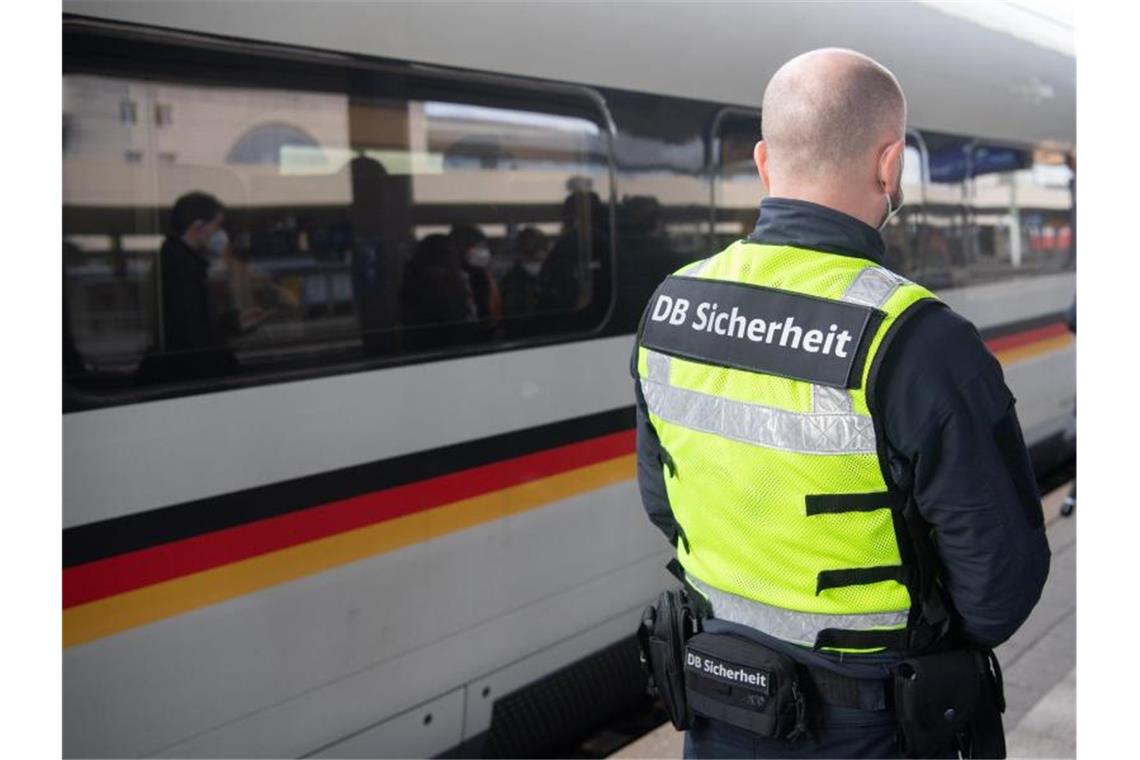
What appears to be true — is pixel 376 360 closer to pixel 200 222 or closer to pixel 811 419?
pixel 200 222

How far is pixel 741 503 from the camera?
1995 millimetres

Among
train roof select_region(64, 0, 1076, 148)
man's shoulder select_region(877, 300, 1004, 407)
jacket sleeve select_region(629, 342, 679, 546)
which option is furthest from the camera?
train roof select_region(64, 0, 1076, 148)

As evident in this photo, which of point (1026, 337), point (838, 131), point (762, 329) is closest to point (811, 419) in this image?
point (762, 329)

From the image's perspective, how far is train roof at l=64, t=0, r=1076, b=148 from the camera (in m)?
3.14

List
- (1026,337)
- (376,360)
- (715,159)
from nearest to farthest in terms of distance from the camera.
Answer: (376,360) → (715,159) → (1026,337)

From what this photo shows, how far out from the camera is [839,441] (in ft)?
6.13

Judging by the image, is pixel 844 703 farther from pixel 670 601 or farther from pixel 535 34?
pixel 535 34

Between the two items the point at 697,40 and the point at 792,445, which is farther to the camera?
the point at 697,40

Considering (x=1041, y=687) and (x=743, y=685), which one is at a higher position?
(x=743, y=685)

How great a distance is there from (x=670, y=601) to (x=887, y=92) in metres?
Answer: 0.92

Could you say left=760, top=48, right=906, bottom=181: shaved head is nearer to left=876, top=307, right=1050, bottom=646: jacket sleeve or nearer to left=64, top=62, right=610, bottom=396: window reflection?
left=876, top=307, right=1050, bottom=646: jacket sleeve

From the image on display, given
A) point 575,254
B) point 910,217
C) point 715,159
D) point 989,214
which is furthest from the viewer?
point 989,214

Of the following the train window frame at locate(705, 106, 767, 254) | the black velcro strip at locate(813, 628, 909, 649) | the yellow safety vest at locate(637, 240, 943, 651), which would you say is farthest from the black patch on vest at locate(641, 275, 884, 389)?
the train window frame at locate(705, 106, 767, 254)

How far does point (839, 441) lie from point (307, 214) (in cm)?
181
